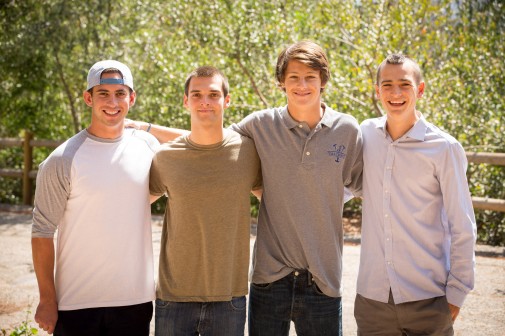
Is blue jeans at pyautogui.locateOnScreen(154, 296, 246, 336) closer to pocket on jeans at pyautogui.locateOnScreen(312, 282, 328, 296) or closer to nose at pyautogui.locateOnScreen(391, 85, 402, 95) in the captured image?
pocket on jeans at pyautogui.locateOnScreen(312, 282, 328, 296)

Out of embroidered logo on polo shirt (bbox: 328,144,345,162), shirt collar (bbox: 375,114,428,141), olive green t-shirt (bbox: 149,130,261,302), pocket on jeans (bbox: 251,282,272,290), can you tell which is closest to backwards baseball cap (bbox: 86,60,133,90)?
olive green t-shirt (bbox: 149,130,261,302)

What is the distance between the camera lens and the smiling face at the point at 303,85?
329 cm

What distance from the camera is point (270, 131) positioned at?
3342mm

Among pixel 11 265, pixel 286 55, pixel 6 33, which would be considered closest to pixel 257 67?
pixel 6 33

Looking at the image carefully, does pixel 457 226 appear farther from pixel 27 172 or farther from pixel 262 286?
pixel 27 172

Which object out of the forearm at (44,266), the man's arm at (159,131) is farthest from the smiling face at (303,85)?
the forearm at (44,266)

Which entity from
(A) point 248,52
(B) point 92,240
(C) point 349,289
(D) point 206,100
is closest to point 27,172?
(A) point 248,52

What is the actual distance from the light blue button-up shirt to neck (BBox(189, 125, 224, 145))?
0.82 metres

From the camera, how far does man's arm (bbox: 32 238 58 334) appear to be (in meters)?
3.08

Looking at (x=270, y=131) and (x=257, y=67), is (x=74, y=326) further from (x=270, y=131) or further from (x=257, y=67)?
(x=257, y=67)

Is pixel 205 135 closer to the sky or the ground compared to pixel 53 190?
closer to the sky

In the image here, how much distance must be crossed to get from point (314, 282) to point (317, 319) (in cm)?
18

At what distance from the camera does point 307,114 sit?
3320mm

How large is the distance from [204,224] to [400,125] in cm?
110
